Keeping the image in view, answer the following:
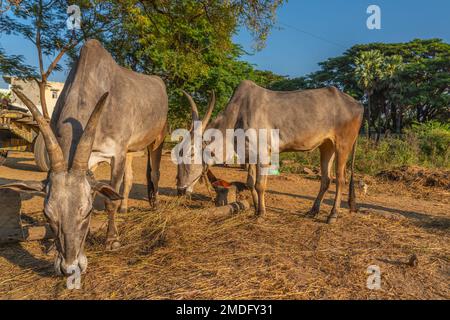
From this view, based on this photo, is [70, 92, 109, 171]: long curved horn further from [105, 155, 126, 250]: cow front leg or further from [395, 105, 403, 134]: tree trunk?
[395, 105, 403, 134]: tree trunk

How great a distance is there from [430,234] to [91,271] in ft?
15.5

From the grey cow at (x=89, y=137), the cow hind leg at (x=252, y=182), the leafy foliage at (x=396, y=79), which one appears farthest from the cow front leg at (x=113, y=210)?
the leafy foliage at (x=396, y=79)

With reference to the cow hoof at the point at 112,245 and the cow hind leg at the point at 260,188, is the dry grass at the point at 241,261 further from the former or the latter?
the cow hind leg at the point at 260,188

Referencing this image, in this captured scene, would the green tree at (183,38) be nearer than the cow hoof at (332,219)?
No

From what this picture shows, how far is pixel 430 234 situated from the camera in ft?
18.2

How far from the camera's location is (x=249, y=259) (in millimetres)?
4102

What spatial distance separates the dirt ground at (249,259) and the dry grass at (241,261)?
1 centimetres

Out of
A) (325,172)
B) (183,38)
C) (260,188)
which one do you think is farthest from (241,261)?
(183,38)

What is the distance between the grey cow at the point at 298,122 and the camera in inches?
252

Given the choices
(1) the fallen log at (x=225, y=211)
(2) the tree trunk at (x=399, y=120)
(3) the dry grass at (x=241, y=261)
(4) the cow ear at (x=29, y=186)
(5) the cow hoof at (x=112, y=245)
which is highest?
(2) the tree trunk at (x=399, y=120)

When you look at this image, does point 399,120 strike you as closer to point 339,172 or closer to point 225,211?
point 339,172

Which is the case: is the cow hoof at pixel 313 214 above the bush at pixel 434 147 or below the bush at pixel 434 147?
below

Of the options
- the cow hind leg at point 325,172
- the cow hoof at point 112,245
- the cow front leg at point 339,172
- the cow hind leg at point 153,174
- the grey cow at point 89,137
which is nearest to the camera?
the grey cow at point 89,137
